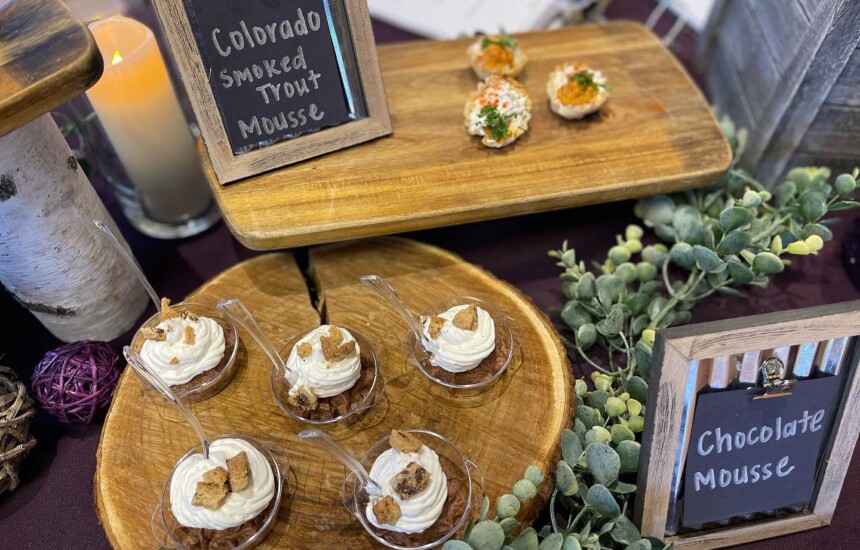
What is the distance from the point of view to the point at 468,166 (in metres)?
1.32

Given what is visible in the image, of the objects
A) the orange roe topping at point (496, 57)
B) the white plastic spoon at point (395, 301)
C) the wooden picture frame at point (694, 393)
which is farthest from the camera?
the orange roe topping at point (496, 57)

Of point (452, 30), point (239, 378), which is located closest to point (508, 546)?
point (239, 378)

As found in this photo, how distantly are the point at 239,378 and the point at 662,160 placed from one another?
0.88 meters

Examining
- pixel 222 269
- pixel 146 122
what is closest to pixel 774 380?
pixel 222 269

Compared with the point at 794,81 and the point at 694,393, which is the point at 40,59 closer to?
the point at 694,393

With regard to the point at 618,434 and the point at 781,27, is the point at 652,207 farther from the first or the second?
the point at 618,434

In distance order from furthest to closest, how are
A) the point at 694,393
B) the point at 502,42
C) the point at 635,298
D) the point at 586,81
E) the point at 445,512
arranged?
the point at 502,42, the point at 586,81, the point at 635,298, the point at 445,512, the point at 694,393

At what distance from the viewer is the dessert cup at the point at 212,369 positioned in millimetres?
1134

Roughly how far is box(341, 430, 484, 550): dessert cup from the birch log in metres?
0.59

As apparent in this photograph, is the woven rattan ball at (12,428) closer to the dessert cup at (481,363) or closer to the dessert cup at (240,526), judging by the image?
the dessert cup at (240,526)

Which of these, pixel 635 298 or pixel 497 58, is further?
pixel 497 58

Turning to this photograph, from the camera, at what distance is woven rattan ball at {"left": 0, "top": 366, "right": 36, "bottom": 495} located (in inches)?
42.6

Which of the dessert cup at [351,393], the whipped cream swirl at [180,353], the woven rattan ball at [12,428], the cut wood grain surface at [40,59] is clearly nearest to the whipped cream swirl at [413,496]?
the dessert cup at [351,393]

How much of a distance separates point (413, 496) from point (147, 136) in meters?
0.89
